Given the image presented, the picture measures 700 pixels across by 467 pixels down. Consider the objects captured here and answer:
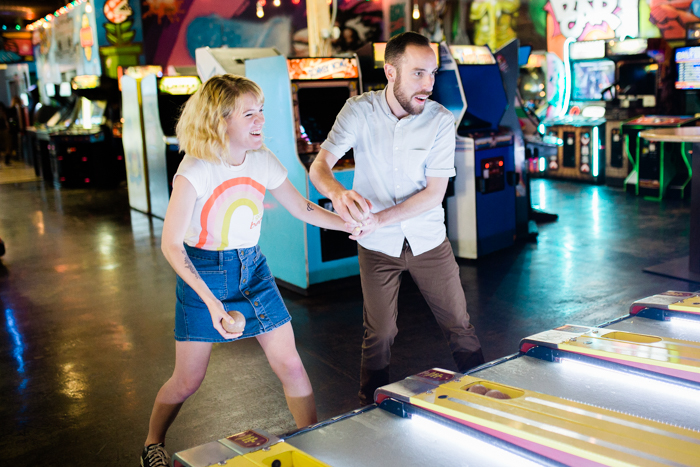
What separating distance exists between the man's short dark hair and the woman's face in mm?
512

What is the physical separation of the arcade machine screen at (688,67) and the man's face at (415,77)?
6.74m

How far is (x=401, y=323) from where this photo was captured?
13.1ft

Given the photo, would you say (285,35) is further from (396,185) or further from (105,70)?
(396,185)

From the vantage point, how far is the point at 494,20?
1140 centimetres

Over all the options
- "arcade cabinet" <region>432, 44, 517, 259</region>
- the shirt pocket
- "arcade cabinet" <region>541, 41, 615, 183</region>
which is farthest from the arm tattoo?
"arcade cabinet" <region>541, 41, 615, 183</region>

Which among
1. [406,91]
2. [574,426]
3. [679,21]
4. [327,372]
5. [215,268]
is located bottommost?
[327,372]

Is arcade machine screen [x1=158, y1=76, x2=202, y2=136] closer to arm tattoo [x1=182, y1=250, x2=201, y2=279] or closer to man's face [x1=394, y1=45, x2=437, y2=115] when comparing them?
man's face [x1=394, y1=45, x2=437, y2=115]

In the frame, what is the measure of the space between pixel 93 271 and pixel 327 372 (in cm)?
314

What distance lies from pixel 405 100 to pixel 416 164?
234mm

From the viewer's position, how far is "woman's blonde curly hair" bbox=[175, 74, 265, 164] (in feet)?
6.23

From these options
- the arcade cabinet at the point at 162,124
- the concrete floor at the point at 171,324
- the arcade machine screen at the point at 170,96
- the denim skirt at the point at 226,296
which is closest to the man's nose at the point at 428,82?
the denim skirt at the point at 226,296

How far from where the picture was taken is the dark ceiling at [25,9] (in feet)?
51.1

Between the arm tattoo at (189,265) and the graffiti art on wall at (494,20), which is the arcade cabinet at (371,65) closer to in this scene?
the arm tattoo at (189,265)

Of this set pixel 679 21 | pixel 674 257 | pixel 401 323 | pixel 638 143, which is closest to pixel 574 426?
pixel 401 323
